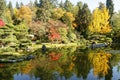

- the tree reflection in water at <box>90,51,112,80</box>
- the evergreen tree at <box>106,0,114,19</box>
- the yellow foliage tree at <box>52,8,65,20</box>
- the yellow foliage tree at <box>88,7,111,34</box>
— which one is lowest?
the tree reflection in water at <box>90,51,112,80</box>

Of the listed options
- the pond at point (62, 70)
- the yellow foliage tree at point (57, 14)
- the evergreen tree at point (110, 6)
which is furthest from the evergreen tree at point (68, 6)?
the pond at point (62, 70)

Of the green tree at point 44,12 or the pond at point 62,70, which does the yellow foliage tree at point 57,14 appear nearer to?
the green tree at point 44,12

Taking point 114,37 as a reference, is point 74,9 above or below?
above

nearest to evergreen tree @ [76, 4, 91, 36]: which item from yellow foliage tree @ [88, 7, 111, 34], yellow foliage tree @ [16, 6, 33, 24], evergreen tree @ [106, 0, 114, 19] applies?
yellow foliage tree @ [88, 7, 111, 34]

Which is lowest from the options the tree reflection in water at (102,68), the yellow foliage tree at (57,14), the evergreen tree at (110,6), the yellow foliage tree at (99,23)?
the tree reflection in water at (102,68)

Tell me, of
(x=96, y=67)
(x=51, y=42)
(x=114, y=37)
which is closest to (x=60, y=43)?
(x=51, y=42)

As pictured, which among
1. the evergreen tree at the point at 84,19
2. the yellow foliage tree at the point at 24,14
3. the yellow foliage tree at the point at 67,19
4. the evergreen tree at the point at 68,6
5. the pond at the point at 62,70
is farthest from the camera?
the evergreen tree at the point at 68,6

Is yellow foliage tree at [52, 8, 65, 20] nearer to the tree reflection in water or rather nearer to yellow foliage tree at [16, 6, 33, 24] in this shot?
yellow foliage tree at [16, 6, 33, 24]

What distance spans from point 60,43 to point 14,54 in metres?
27.0

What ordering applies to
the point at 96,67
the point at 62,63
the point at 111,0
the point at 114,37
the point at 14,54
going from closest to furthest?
the point at 96,67 < the point at 62,63 < the point at 14,54 < the point at 114,37 < the point at 111,0

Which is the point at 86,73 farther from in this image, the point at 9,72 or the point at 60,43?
the point at 60,43

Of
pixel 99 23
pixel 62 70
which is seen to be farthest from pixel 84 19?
pixel 62 70

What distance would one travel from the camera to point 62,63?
40.1 metres

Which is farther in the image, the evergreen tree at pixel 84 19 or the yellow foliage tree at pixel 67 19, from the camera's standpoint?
the evergreen tree at pixel 84 19
